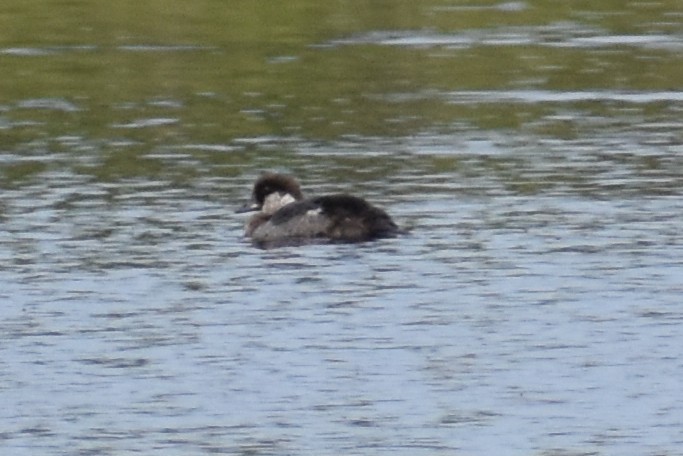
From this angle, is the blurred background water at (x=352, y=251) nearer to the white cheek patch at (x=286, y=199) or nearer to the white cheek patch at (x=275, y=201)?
the white cheek patch at (x=275, y=201)

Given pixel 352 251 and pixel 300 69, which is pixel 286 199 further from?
pixel 300 69

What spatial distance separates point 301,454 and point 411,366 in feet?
6.26

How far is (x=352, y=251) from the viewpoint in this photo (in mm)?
17391

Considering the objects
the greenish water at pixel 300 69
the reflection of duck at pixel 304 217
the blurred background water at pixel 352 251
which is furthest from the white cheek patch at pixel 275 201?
the greenish water at pixel 300 69

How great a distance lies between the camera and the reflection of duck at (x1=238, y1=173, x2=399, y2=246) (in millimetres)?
17703

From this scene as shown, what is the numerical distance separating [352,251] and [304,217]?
3.21 ft

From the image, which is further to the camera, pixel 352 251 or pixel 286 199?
pixel 286 199

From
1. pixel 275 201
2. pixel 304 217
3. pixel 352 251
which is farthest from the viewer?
pixel 275 201

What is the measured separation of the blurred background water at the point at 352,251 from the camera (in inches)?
480

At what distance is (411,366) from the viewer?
1319cm

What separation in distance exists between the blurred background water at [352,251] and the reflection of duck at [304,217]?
0.76 ft

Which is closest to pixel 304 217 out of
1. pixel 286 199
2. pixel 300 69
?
pixel 286 199

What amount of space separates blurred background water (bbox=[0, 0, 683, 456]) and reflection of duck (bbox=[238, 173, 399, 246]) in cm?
23

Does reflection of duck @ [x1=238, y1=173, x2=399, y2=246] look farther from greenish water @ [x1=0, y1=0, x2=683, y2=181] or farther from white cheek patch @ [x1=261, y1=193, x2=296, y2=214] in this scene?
greenish water @ [x1=0, y1=0, x2=683, y2=181]
